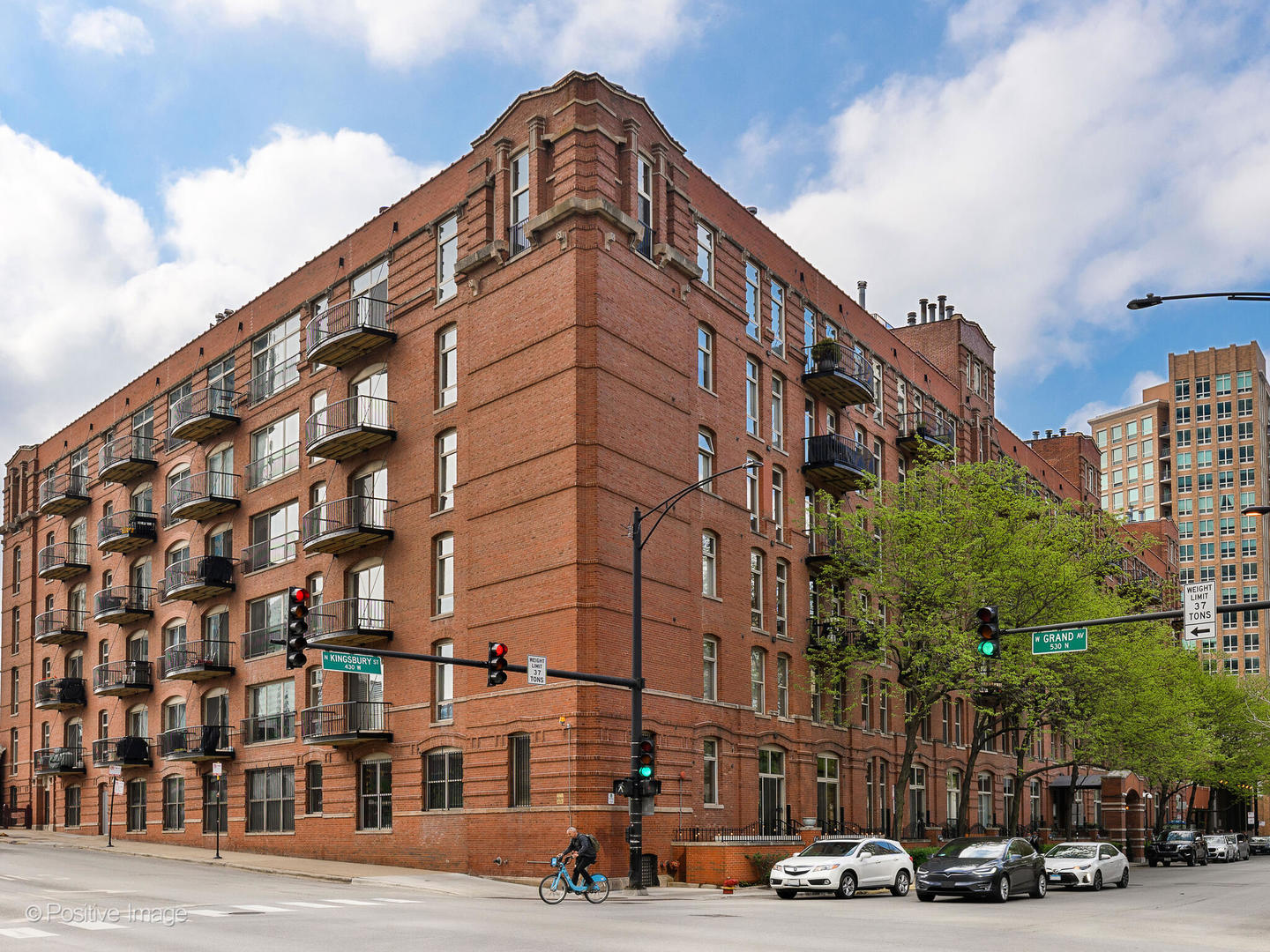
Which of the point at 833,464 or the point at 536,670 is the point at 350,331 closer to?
the point at 833,464

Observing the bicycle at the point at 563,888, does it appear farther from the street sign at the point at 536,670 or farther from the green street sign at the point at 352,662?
the green street sign at the point at 352,662

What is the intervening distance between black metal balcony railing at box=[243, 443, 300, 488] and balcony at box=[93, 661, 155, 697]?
981 centimetres

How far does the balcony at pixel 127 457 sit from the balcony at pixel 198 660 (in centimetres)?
831

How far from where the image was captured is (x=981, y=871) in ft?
93.1

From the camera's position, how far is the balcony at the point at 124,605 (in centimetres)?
5388

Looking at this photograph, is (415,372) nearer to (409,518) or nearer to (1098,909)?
(409,518)

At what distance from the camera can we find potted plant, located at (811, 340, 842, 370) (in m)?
47.5

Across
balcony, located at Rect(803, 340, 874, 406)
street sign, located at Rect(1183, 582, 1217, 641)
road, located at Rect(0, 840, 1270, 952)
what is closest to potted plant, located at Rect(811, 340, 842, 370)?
balcony, located at Rect(803, 340, 874, 406)

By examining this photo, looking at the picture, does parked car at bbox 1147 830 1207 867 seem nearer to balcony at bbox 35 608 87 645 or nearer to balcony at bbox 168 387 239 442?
balcony at bbox 168 387 239 442

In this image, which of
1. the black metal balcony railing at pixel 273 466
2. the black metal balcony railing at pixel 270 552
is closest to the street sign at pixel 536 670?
the black metal balcony railing at pixel 270 552

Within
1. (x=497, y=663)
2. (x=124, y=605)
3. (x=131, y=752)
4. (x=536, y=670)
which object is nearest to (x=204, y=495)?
(x=124, y=605)

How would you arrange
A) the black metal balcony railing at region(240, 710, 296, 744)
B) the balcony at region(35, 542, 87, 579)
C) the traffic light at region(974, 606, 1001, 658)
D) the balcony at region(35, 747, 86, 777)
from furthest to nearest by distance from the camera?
1. the balcony at region(35, 542, 87, 579)
2. the balcony at region(35, 747, 86, 777)
3. the black metal balcony railing at region(240, 710, 296, 744)
4. the traffic light at region(974, 606, 1001, 658)

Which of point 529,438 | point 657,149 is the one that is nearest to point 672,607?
point 529,438

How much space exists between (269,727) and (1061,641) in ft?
95.8
